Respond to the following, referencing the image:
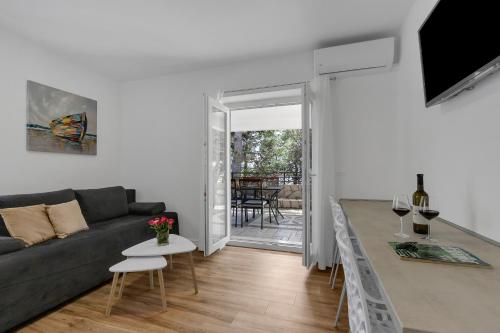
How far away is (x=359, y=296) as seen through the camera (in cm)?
80

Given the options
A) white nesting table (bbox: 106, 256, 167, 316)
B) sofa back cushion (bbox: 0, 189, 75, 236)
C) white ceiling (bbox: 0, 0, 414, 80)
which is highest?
white ceiling (bbox: 0, 0, 414, 80)

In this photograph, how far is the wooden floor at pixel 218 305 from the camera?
70.7 inches

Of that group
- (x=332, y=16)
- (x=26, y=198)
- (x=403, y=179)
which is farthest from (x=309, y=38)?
(x=26, y=198)

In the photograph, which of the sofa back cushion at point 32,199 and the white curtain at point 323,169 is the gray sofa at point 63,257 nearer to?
the sofa back cushion at point 32,199

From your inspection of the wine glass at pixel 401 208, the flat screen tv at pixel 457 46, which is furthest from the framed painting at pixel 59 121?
the flat screen tv at pixel 457 46

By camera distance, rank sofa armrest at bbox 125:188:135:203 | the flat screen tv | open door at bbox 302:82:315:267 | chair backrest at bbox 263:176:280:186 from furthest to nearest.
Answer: chair backrest at bbox 263:176:280:186
sofa armrest at bbox 125:188:135:203
open door at bbox 302:82:315:267
the flat screen tv

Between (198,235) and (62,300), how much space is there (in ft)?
5.80

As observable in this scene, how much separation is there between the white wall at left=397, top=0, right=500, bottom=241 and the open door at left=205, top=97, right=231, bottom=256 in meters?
2.24

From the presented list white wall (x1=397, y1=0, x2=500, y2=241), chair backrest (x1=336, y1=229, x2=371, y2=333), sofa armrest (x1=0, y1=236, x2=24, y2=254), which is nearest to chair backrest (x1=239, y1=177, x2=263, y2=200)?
white wall (x1=397, y1=0, x2=500, y2=241)

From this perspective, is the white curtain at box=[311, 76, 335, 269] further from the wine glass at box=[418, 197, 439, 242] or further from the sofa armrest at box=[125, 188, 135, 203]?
the sofa armrest at box=[125, 188, 135, 203]

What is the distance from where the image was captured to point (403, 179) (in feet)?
8.41

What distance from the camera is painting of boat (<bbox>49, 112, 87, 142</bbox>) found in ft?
9.97

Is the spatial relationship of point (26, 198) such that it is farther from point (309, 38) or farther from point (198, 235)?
point (309, 38)

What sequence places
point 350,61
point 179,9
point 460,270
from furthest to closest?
point 350,61, point 179,9, point 460,270
